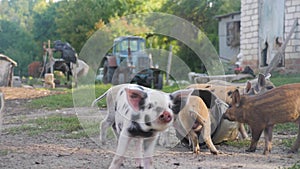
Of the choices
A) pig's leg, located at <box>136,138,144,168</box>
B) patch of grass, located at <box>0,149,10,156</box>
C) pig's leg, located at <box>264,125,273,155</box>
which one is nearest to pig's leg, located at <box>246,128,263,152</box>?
pig's leg, located at <box>264,125,273,155</box>

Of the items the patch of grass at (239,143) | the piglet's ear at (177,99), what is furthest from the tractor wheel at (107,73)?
the piglet's ear at (177,99)

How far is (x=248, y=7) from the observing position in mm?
18484

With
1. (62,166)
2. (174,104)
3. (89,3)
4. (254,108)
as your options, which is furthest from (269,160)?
(89,3)

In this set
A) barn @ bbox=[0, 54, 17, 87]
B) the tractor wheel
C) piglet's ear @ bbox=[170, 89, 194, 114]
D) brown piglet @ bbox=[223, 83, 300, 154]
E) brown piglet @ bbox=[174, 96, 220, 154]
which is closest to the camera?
piglet's ear @ bbox=[170, 89, 194, 114]

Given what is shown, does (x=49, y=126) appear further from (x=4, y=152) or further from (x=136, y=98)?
(x=136, y=98)

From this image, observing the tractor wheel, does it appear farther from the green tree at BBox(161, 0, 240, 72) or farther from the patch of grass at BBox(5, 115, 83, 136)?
the green tree at BBox(161, 0, 240, 72)

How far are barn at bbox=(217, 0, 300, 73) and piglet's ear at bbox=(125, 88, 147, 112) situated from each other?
1124 cm

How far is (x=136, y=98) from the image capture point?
4.40 m

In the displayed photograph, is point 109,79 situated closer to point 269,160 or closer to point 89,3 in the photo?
point 89,3

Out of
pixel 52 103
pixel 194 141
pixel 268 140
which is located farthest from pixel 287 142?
pixel 52 103

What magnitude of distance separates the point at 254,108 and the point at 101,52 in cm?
215

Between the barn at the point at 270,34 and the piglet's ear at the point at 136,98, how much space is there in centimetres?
1124

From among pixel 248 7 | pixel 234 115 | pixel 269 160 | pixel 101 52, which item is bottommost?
pixel 269 160

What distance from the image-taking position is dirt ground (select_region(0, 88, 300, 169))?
5.58 m
